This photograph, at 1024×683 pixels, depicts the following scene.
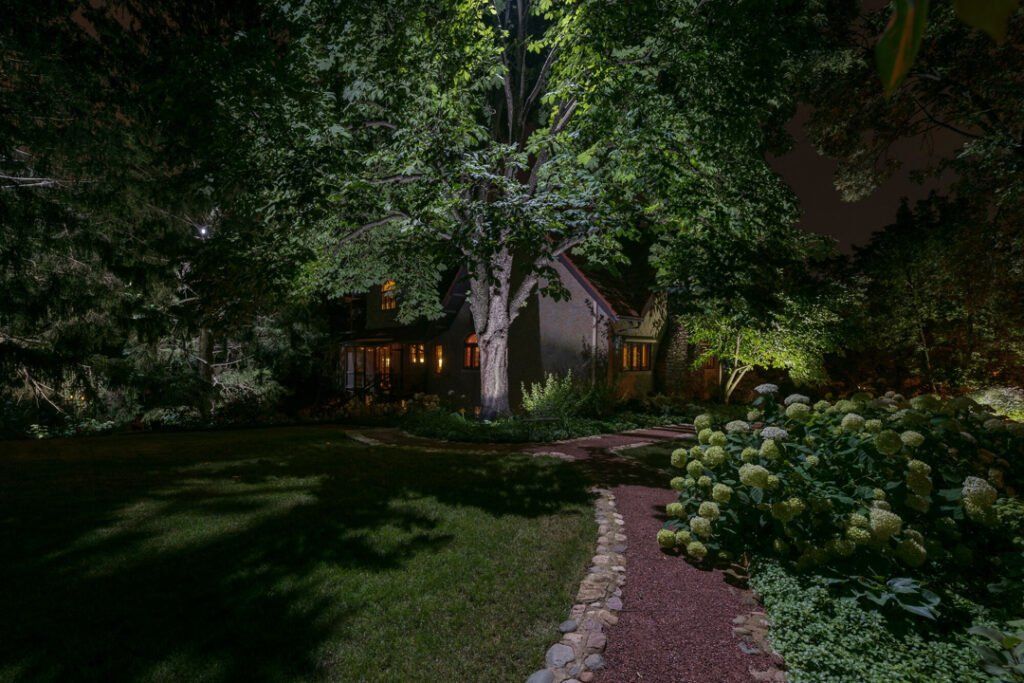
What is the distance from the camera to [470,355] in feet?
75.6

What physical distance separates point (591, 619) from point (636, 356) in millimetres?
17855

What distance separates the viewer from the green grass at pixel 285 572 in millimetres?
3939

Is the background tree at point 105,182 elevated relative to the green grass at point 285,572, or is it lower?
elevated

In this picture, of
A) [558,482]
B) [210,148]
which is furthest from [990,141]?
[210,148]

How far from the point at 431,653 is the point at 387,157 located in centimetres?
962

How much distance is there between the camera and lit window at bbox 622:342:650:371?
2095 cm

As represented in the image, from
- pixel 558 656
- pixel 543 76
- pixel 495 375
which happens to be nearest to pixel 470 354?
pixel 495 375

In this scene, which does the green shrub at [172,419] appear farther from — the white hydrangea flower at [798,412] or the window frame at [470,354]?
the white hydrangea flower at [798,412]

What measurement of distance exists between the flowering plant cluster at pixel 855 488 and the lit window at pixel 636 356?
1467 cm

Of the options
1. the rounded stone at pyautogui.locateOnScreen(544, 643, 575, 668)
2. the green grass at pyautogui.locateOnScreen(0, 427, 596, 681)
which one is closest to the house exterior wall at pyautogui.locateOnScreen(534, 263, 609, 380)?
the green grass at pyautogui.locateOnScreen(0, 427, 596, 681)

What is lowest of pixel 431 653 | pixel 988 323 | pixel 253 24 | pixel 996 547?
pixel 431 653

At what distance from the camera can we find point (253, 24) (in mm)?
18094

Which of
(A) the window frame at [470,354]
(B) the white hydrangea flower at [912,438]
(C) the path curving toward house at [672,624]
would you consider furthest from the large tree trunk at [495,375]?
(B) the white hydrangea flower at [912,438]

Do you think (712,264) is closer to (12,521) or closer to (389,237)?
(389,237)
